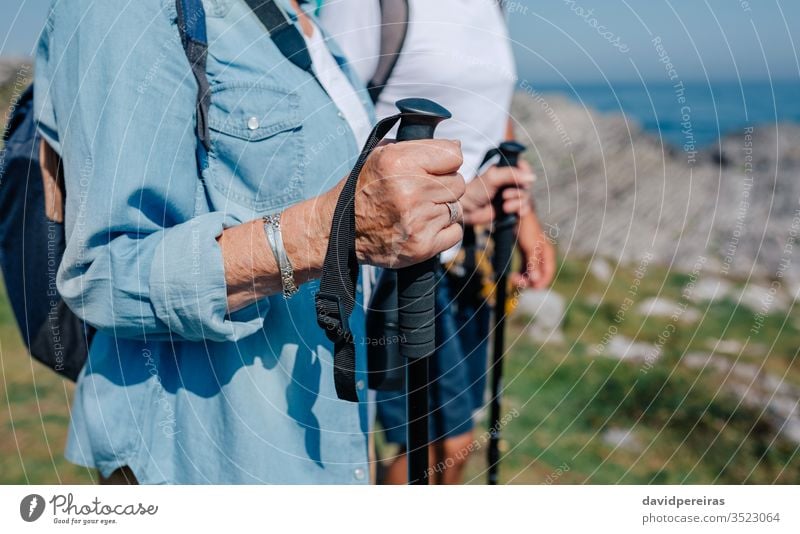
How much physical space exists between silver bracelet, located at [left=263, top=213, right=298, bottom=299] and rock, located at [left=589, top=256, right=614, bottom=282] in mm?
3600

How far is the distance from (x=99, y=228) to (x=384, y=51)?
90 cm

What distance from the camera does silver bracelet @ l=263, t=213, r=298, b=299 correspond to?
4.03 ft

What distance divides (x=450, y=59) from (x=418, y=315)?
0.93 m

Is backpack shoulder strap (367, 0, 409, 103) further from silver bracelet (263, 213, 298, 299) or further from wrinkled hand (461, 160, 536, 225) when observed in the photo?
silver bracelet (263, 213, 298, 299)

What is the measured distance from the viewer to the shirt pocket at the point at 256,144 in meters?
1.30

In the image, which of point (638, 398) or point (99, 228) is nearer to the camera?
point (99, 228)

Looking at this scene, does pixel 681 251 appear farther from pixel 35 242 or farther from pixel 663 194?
pixel 35 242

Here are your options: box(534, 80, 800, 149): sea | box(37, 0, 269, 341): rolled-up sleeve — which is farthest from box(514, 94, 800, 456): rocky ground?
box(37, 0, 269, 341): rolled-up sleeve

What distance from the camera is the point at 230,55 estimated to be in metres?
1.29

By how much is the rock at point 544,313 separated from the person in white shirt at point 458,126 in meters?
1.42

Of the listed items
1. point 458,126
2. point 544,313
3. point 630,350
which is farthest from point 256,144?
point 544,313
